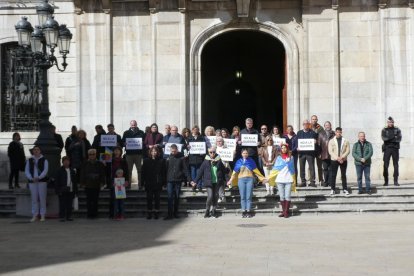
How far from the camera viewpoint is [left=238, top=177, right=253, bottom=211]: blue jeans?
19.2 m

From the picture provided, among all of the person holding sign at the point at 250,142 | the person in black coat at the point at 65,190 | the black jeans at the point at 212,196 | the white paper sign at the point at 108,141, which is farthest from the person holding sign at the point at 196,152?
the person in black coat at the point at 65,190

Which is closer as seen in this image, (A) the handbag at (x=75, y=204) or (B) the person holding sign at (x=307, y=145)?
(A) the handbag at (x=75, y=204)

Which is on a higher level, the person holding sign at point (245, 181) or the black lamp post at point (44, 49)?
the black lamp post at point (44, 49)

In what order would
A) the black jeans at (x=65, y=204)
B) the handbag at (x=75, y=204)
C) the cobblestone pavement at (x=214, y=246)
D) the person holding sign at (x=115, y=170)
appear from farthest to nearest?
the handbag at (x=75, y=204) → the person holding sign at (x=115, y=170) → the black jeans at (x=65, y=204) → the cobblestone pavement at (x=214, y=246)

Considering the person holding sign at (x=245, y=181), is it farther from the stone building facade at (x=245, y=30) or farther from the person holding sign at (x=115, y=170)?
the stone building facade at (x=245, y=30)

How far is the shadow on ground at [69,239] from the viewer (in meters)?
12.8

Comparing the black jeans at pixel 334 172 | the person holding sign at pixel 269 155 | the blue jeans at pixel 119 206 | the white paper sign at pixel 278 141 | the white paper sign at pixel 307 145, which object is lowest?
the blue jeans at pixel 119 206

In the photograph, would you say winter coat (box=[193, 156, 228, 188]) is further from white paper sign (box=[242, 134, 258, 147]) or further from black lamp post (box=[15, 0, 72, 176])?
black lamp post (box=[15, 0, 72, 176])

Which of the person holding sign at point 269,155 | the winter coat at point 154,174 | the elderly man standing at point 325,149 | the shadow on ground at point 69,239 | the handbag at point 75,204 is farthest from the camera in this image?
Result: the elderly man standing at point 325,149

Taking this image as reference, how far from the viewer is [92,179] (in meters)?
19.3

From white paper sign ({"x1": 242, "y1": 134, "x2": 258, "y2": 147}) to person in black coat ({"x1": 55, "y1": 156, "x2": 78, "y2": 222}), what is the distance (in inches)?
183

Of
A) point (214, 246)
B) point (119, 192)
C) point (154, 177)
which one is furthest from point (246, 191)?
point (214, 246)

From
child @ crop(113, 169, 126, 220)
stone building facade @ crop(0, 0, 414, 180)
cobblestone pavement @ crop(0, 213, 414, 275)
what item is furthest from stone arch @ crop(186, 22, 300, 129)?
cobblestone pavement @ crop(0, 213, 414, 275)

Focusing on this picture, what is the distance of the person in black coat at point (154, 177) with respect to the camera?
19297 mm
